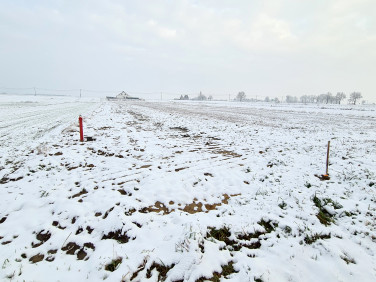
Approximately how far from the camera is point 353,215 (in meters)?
4.11

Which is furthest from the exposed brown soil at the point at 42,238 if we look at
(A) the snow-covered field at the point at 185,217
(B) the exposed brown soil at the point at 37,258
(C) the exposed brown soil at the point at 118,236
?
(C) the exposed brown soil at the point at 118,236

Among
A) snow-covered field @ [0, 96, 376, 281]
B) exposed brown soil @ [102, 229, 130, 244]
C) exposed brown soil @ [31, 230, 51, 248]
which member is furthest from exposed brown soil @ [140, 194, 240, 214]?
exposed brown soil @ [31, 230, 51, 248]

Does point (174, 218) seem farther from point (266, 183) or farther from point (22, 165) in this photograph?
point (22, 165)

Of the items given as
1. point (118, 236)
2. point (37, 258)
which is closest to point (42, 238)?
point (37, 258)

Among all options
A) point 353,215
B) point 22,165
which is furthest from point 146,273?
point 22,165

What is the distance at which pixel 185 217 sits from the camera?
4.04m

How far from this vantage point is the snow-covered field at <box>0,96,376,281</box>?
2910 mm

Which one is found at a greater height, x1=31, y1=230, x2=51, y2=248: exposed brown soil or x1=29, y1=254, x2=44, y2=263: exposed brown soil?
x1=31, y1=230, x2=51, y2=248: exposed brown soil

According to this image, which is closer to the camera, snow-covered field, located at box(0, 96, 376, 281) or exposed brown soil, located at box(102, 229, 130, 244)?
snow-covered field, located at box(0, 96, 376, 281)

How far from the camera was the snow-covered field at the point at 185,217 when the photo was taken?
291 cm

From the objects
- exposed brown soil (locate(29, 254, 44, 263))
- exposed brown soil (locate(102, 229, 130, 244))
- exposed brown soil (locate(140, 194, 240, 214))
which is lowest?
exposed brown soil (locate(29, 254, 44, 263))

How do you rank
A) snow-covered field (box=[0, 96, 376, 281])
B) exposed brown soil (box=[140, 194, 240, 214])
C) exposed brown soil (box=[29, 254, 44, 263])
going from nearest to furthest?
1. snow-covered field (box=[0, 96, 376, 281])
2. exposed brown soil (box=[29, 254, 44, 263])
3. exposed brown soil (box=[140, 194, 240, 214])

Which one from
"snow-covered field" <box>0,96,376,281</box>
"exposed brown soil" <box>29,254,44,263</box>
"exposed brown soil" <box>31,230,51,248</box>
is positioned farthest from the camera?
"exposed brown soil" <box>31,230,51,248</box>

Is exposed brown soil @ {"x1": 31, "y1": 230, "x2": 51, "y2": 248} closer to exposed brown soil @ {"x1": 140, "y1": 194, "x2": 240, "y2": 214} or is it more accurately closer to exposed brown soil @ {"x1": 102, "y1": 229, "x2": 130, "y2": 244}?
exposed brown soil @ {"x1": 102, "y1": 229, "x2": 130, "y2": 244}
